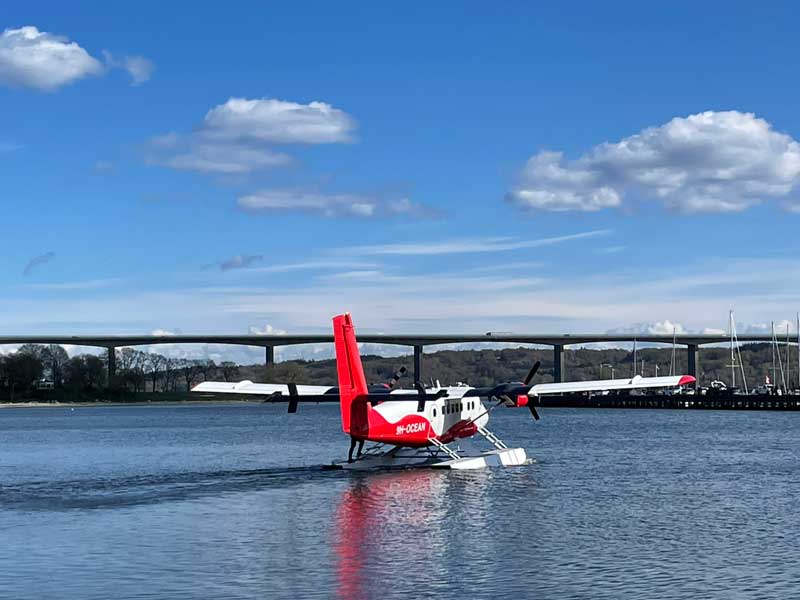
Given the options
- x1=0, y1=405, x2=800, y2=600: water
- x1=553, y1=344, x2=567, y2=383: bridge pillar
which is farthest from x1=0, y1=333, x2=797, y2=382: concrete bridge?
x1=0, y1=405, x2=800, y2=600: water

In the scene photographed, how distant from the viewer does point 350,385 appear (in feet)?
138

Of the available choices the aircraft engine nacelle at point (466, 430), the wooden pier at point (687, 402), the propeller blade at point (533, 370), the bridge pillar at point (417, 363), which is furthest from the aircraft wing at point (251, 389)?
the bridge pillar at point (417, 363)

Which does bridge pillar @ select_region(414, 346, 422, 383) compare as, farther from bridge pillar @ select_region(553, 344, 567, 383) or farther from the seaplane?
the seaplane

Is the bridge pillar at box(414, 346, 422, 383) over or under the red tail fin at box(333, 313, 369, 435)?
over

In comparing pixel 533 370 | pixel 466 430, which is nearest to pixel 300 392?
pixel 466 430

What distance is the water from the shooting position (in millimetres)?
22828

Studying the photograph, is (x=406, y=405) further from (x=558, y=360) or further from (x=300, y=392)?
(x=558, y=360)

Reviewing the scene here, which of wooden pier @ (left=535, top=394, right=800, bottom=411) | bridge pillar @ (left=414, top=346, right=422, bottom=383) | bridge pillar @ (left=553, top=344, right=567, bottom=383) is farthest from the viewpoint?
bridge pillar @ (left=553, top=344, right=567, bottom=383)

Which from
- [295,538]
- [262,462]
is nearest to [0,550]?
[295,538]

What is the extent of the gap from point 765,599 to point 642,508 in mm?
14013

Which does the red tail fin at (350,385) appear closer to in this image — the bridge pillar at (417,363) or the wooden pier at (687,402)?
the wooden pier at (687,402)

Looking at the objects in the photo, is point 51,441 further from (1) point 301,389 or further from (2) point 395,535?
(2) point 395,535

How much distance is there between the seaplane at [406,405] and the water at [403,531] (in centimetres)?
135

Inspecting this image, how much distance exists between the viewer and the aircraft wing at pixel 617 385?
1706 inches
